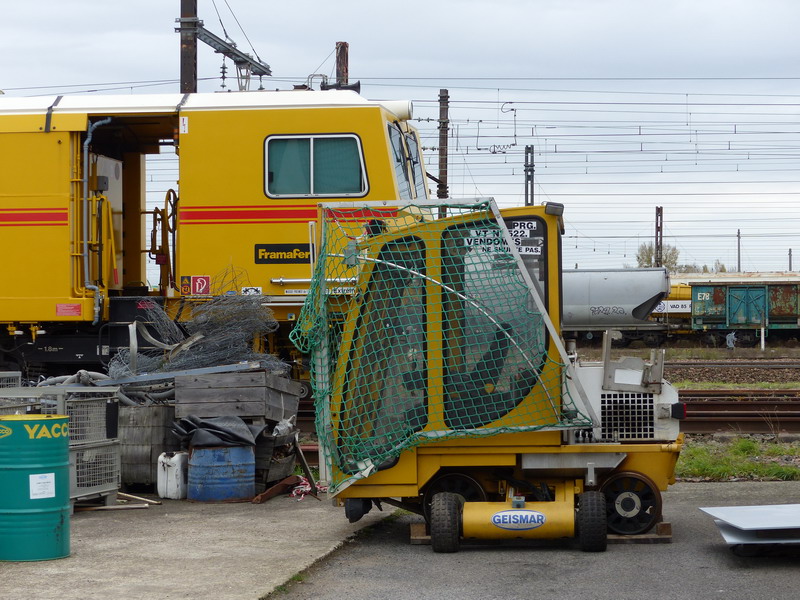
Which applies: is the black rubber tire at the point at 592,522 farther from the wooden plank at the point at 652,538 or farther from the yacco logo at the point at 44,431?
the yacco logo at the point at 44,431

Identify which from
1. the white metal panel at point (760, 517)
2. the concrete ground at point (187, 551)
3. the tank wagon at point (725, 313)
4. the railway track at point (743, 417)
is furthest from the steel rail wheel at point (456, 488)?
the tank wagon at point (725, 313)

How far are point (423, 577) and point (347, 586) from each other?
51cm

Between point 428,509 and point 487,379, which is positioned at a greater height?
point 487,379

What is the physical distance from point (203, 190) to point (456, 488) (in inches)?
235

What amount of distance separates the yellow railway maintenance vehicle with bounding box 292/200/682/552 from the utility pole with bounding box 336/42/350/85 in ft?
59.6

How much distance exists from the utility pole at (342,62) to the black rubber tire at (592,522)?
1928 centimetres

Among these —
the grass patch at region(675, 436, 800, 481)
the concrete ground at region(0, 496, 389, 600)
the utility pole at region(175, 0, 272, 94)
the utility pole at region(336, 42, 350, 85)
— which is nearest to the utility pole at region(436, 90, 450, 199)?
the utility pole at region(336, 42, 350, 85)

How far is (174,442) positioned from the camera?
31.8 feet

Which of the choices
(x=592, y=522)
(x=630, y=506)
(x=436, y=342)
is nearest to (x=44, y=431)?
(x=436, y=342)

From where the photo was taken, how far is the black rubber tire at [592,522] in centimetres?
674

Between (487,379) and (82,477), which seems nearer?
(487,379)

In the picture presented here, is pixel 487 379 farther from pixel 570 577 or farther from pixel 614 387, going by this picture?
pixel 570 577

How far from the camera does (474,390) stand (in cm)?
692

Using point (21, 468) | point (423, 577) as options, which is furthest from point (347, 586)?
point (21, 468)
